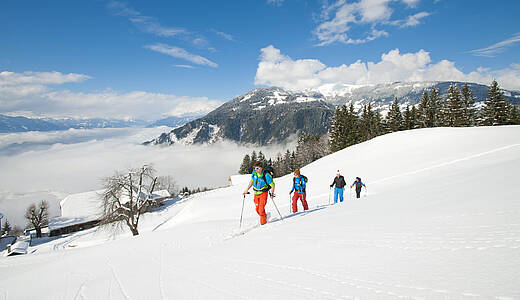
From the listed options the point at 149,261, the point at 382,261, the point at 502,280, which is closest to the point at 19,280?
the point at 149,261

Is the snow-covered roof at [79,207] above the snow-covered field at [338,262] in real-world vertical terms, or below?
below

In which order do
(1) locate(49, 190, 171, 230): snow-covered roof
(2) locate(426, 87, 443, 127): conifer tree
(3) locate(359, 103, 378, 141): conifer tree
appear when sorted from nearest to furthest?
(1) locate(49, 190, 171, 230): snow-covered roof → (2) locate(426, 87, 443, 127): conifer tree → (3) locate(359, 103, 378, 141): conifer tree

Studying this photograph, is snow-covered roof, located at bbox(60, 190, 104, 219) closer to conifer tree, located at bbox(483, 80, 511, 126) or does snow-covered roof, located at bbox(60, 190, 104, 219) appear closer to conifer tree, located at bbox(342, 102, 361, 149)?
conifer tree, located at bbox(342, 102, 361, 149)

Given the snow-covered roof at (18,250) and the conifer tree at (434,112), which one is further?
the conifer tree at (434,112)

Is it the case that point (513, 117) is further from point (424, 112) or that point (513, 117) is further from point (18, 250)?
point (18, 250)

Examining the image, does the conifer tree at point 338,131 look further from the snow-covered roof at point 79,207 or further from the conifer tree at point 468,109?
the snow-covered roof at point 79,207

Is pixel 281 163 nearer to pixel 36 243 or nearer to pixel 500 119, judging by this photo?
pixel 500 119

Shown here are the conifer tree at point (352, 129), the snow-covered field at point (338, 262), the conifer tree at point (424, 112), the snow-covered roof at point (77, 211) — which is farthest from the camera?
the conifer tree at point (352, 129)

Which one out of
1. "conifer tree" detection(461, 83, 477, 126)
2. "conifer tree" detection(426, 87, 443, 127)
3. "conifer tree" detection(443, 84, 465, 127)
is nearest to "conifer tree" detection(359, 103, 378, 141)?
"conifer tree" detection(426, 87, 443, 127)

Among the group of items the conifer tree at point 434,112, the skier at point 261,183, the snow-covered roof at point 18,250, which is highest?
the conifer tree at point 434,112

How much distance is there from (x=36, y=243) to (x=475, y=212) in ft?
183

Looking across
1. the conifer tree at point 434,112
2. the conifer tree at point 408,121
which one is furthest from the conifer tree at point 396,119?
the conifer tree at point 434,112

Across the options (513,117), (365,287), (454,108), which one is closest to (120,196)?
(365,287)

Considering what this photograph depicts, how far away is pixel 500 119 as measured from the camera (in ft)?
135
